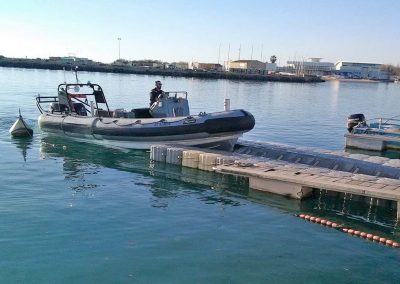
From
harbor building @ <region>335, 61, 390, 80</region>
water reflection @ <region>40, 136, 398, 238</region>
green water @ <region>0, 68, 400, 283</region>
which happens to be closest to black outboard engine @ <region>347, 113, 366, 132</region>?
water reflection @ <region>40, 136, 398, 238</region>

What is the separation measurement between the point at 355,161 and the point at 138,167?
279 inches

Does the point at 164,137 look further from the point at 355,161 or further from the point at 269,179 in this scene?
the point at 355,161

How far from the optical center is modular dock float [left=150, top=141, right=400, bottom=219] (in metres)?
11.1

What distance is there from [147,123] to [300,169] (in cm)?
599

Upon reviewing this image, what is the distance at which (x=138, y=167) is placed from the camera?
15531 millimetres

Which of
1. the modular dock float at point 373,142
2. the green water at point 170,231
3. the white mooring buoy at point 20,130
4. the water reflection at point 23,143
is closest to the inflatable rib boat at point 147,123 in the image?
the white mooring buoy at point 20,130

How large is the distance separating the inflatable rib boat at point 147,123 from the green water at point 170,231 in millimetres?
1565

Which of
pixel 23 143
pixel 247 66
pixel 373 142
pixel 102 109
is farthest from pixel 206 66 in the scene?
pixel 23 143

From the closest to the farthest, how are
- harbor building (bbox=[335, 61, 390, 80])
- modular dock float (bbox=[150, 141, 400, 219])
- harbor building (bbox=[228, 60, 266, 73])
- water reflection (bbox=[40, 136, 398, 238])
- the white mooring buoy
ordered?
1. modular dock float (bbox=[150, 141, 400, 219])
2. water reflection (bbox=[40, 136, 398, 238])
3. the white mooring buoy
4. harbor building (bbox=[228, 60, 266, 73])
5. harbor building (bbox=[335, 61, 390, 80])

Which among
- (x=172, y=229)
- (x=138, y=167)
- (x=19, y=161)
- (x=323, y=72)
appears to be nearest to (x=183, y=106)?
(x=138, y=167)

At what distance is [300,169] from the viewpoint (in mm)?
13000

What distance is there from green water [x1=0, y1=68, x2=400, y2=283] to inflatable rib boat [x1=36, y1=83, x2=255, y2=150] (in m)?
1.56

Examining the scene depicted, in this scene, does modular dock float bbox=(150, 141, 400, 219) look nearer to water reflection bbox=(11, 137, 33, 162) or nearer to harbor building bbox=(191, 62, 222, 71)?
water reflection bbox=(11, 137, 33, 162)

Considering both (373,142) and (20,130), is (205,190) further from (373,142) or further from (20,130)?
(373,142)
